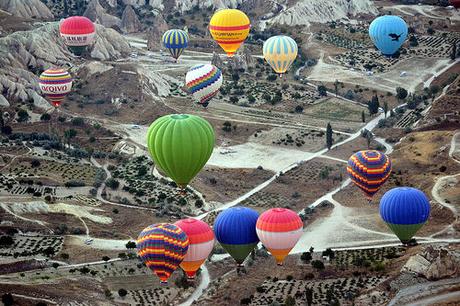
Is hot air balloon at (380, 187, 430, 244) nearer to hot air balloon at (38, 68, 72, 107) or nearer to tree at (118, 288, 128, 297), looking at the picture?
tree at (118, 288, 128, 297)

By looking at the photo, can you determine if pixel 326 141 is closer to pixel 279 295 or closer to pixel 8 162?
pixel 8 162

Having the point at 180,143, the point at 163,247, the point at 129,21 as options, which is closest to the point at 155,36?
the point at 129,21

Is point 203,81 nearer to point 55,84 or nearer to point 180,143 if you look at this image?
point 55,84

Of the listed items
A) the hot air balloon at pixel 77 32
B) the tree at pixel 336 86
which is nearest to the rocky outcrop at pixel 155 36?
the hot air balloon at pixel 77 32

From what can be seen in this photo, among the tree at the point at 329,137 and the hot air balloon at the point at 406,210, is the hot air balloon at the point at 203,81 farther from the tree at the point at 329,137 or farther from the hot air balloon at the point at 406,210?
the hot air balloon at the point at 406,210

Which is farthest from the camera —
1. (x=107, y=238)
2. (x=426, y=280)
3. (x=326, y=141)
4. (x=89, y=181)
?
(x=326, y=141)

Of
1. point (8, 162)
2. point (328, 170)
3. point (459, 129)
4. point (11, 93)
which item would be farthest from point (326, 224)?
point (11, 93)

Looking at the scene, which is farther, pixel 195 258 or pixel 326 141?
pixel 326 141

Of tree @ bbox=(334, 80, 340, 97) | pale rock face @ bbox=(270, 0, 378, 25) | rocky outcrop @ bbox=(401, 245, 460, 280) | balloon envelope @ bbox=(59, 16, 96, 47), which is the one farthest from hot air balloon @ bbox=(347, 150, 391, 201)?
pale rock face @ bbox=(270, 0, 378, 25)
